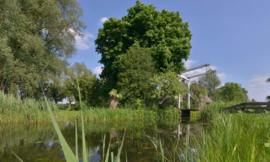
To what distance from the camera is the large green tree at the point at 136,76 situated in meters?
15.7

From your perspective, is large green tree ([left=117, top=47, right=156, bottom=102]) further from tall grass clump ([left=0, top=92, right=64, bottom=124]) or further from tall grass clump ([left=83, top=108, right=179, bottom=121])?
tall grass clump ([left=0, top=92, right=64, bottom=124])

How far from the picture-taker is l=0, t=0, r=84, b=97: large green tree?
1103cm

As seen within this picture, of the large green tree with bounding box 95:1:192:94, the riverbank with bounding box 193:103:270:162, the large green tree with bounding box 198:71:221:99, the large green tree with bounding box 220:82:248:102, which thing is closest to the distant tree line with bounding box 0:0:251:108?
the large green tree with bounding box 95:1:192:94

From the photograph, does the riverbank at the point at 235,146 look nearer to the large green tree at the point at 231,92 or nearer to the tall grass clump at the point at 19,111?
the tall grass clump at the point at 19,111

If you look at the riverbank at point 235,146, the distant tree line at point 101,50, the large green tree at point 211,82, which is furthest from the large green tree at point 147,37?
the large green tree at point 211,82

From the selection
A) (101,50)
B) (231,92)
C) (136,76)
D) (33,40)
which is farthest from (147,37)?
(231,92)

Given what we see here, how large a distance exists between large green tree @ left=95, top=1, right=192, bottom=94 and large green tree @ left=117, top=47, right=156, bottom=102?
4.09 ft

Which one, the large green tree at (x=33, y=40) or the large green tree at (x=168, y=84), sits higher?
the large green tree at (x=33, y=40)

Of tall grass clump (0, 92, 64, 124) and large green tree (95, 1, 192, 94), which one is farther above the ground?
large green tree (95, 1, 192, 94)

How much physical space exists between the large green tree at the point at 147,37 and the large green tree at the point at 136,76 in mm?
1247

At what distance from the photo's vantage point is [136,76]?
51.6 feet

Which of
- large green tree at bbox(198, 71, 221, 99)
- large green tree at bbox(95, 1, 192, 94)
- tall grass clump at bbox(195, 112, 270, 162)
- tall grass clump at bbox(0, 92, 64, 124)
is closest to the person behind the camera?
tall grass clump at bbox(195, 112, 270, 162)

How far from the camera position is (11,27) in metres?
11.0

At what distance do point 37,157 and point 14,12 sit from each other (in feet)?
35.0
